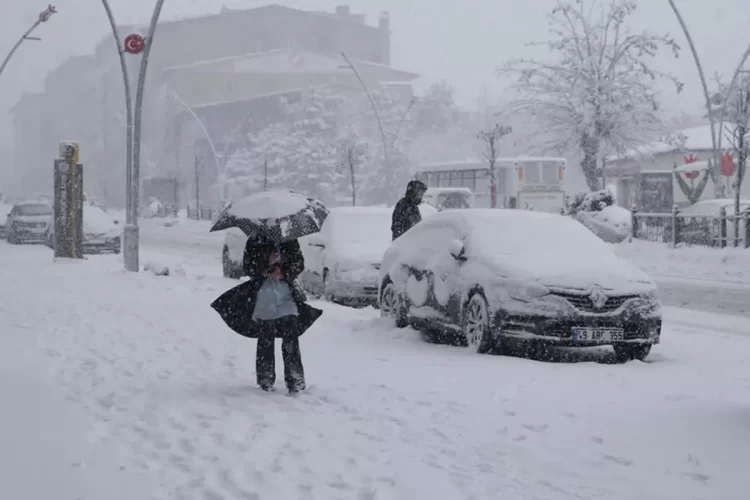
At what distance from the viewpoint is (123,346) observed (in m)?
10.9

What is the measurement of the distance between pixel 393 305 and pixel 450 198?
29.6 m

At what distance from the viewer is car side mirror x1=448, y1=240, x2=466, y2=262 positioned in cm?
1128

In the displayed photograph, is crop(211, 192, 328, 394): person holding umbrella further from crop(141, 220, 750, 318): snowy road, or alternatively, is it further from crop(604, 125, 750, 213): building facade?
crop(604, 125, 750, 213): building facade

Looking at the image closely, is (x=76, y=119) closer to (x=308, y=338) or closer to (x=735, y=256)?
(x=735, y=256)

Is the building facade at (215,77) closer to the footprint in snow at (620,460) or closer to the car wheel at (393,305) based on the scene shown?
the car wheel at (393,305)

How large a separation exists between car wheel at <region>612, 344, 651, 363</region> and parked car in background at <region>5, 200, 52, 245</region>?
92.9 feet

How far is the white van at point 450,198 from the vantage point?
4197 centimetres

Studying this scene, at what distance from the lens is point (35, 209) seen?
3681 centimetres

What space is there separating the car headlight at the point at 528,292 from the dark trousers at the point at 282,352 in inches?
113

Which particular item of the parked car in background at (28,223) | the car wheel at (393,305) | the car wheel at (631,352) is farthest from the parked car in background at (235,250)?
the parked car in background at (28,223)

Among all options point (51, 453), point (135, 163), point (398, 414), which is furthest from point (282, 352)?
point (135, 163)

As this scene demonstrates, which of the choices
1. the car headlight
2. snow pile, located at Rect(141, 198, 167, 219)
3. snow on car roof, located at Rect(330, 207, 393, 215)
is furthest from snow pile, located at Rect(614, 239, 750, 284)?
snow pile, located at Rect(141, 198, 167, 219)

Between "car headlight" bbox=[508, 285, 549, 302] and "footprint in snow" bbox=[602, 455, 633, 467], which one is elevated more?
"car headlight" bbox=[508, 285, 549, 302]

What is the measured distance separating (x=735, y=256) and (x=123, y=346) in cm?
1860
